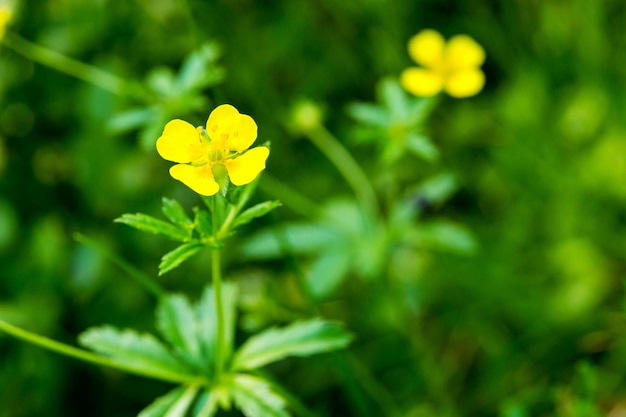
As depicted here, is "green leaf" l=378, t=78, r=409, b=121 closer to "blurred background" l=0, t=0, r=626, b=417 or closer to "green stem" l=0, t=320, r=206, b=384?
"blurred background" l=0, t=0, r=626, b=417

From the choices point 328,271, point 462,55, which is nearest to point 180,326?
point 328,271

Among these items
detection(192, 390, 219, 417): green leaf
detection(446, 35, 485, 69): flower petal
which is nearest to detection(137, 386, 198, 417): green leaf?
detection(192, 390, 219, 417): green leaf

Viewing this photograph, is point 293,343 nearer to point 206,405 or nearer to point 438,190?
point 206,405

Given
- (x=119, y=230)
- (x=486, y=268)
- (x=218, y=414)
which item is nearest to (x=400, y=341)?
(x=486, y=268)

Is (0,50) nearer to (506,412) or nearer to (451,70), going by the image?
(451,70)

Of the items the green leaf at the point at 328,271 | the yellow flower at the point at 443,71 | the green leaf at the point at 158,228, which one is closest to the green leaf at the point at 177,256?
the green leaf at the point at 158,228

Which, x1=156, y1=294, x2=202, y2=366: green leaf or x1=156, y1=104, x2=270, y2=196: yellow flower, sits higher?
x1=156, y1=104, x2=270, y2=196: yellow flower
